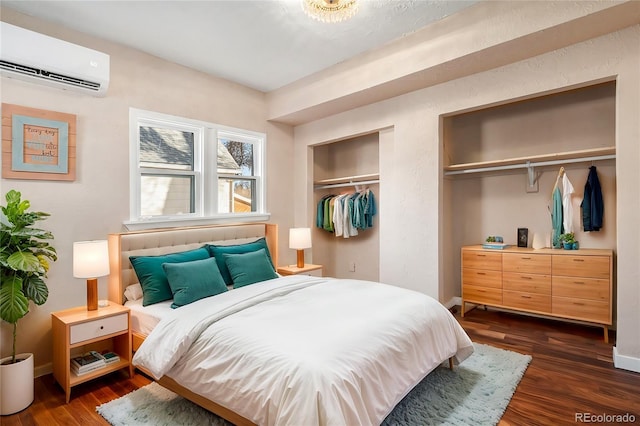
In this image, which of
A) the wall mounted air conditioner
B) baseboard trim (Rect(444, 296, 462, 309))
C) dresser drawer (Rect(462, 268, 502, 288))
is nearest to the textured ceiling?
the wall mounted air conditioner

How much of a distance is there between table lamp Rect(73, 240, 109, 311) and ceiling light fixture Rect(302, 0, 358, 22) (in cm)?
234

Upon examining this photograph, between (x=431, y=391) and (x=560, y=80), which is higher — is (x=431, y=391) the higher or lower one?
the lower one

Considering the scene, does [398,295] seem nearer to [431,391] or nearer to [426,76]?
[431,391]

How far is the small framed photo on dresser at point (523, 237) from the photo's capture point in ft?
12.3

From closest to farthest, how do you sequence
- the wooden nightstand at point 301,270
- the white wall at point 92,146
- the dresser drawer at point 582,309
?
1. the white wall at point 92,146
2. the dresser drawer at point 582,309
3. the wooden nightstand at point 301,270

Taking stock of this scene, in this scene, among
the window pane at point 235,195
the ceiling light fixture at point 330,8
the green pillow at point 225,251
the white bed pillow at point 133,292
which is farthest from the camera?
the window pane at point 235,195

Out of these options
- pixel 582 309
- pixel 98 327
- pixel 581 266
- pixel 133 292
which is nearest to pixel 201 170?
pixel 133 292

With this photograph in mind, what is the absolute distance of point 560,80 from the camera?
2795 mm

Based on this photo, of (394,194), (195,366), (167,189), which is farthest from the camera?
(394,194)

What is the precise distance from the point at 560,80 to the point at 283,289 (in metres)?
2.90

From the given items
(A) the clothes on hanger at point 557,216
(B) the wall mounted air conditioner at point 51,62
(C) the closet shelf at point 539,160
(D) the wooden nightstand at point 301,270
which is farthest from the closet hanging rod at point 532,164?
(B) the wall mounted air conditioner at point 51,62

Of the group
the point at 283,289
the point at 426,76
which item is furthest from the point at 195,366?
the point at 426,76

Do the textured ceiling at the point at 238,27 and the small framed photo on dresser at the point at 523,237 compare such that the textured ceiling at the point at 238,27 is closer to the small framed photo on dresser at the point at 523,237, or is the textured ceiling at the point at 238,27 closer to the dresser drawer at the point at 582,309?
the small framed photo on dresser at the point at 523,237

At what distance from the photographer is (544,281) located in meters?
3.38
